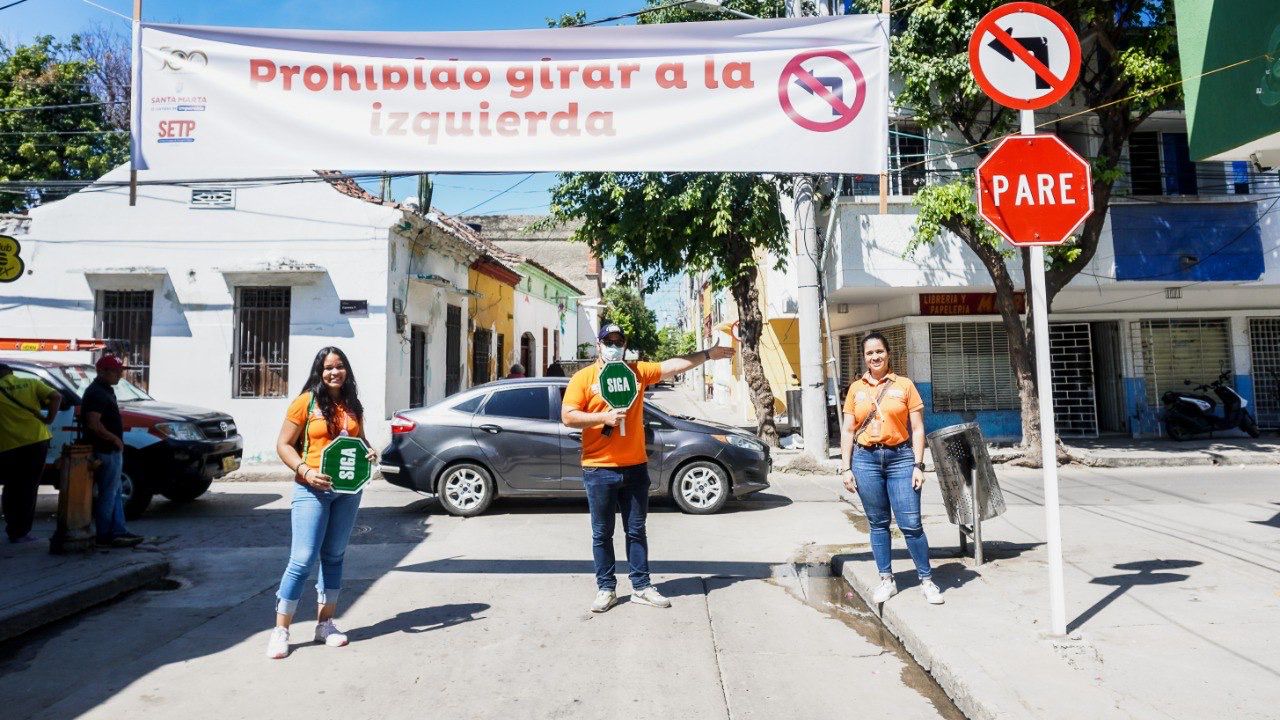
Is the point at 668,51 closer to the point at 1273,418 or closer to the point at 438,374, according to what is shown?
the point at 438,374

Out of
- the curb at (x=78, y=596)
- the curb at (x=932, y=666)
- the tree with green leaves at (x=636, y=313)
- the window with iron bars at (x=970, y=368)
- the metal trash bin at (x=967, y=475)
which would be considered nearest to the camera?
the curb at (x=932, y=666)

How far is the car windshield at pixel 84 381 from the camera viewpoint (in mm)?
9164

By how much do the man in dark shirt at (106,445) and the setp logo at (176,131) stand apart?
2.65 metres

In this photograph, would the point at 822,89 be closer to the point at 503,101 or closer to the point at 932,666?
the point at 503,101

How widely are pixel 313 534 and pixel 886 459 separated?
3651 mm

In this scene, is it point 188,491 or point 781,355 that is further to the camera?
point 781,355

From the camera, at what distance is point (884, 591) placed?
501 centimetres

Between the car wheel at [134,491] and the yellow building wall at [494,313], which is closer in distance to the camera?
the car wheel at [134,491]

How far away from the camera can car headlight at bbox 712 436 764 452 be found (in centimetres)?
887

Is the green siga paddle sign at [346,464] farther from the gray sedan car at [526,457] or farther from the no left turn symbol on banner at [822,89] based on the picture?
the gray sedan car at [526,457]

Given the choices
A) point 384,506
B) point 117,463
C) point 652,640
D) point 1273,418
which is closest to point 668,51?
point 652,640

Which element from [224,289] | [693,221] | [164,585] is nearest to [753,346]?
[693,221]


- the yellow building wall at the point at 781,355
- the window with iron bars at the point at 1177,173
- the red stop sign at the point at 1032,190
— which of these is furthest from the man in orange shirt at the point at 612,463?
the window with iron bars at the point at 1177,173

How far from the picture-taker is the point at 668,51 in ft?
17.2
